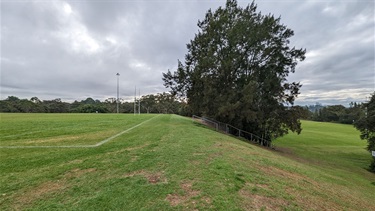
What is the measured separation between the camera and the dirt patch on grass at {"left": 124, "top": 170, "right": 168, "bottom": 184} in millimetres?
4871

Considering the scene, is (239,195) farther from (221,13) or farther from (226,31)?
(221,13)

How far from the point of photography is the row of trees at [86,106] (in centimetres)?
7284

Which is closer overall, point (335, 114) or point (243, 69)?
point (243, 69)

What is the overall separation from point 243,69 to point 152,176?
19.0 meters

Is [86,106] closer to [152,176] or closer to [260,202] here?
[152,176]

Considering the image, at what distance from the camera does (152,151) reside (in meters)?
7.74

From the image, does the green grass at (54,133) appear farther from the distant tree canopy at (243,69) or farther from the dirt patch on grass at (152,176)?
the distant tree canopy at (243,69)

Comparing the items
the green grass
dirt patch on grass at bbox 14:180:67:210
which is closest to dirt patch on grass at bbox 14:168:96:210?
dirt patch on grass at bbox 14:180:67:210

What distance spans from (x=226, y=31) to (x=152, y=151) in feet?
55.5

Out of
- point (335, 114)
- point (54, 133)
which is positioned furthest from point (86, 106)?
point (335, 114)

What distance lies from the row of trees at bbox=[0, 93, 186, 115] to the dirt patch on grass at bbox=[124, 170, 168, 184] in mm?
64104

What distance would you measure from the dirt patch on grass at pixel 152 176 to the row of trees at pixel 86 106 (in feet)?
210

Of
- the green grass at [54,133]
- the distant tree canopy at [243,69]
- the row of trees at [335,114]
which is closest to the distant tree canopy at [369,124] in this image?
the distant tree canopy at [243,69]

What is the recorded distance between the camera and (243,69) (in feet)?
72.3
